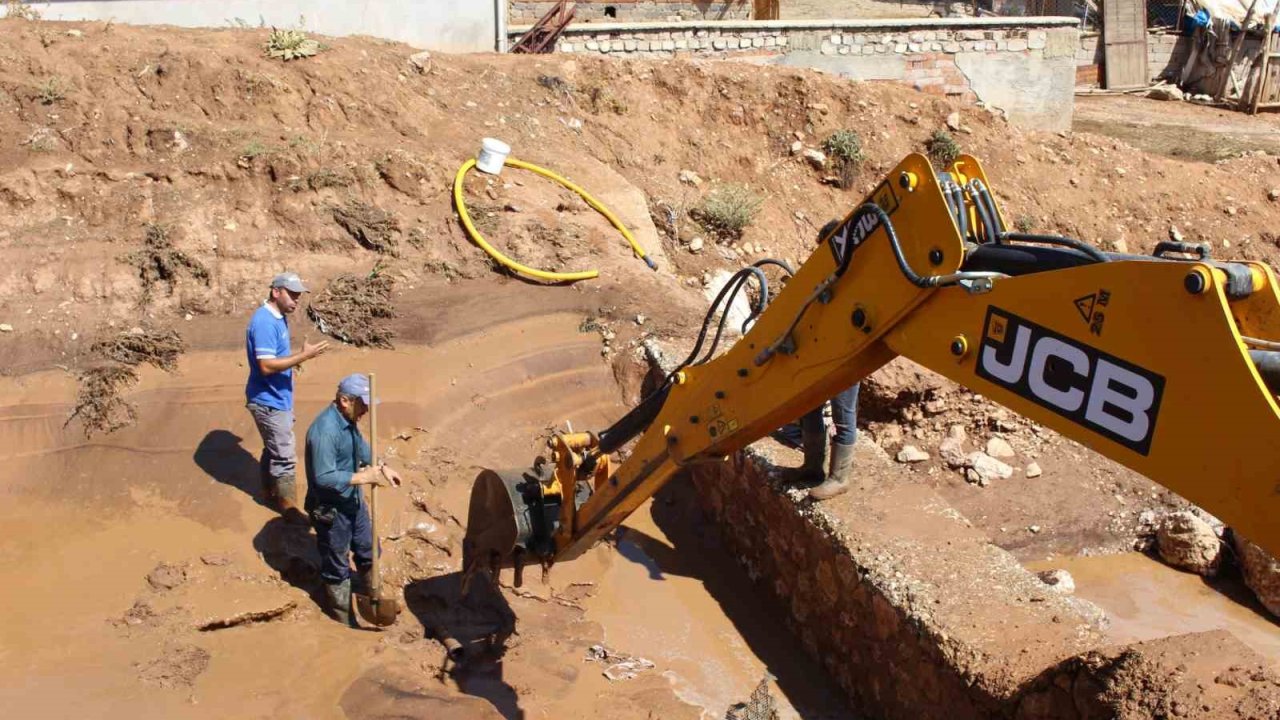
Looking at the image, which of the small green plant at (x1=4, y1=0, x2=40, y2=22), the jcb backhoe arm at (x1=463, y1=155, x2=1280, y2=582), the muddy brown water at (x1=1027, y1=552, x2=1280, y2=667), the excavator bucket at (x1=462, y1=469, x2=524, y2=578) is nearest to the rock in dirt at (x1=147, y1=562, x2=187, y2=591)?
the excavator bucket at (x1=462, y1=469, x2=524, y2=578)

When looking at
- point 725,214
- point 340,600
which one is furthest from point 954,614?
point 725,214

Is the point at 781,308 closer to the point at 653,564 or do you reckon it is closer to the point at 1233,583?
the point at 653,564

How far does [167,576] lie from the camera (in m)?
6.75

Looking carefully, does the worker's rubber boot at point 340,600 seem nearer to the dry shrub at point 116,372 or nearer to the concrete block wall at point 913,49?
the dry shrub at point 116,372

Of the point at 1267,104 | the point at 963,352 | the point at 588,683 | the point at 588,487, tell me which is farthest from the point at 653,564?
the point at 1267,104

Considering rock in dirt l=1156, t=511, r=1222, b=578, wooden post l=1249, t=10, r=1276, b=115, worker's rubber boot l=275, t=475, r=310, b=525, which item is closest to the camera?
worker's rubber boot l=275, t=475, r=310, b=525

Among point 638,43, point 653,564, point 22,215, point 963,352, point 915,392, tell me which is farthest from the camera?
point 638,43

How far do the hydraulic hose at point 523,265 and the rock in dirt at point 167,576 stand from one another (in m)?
3.75

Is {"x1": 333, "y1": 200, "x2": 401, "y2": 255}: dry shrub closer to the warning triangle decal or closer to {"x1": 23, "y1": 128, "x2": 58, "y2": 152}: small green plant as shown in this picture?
{"x1": 23, "y1": 128, "x2": 58, "y2": 152}: small green plant

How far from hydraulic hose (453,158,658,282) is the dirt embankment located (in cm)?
12

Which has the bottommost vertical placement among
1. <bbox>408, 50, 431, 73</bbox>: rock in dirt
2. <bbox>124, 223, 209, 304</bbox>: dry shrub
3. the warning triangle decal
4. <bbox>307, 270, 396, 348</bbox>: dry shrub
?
<bbox>307, 270, 396, 348</bbox>: dry shrub

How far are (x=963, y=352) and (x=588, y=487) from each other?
8.01ft

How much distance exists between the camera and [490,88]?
12156 millimetres

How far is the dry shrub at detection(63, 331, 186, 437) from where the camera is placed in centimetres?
795
